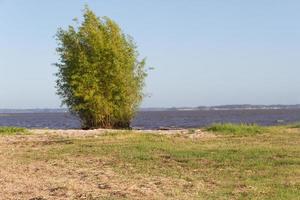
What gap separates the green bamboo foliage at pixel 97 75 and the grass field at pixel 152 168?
14.1 m

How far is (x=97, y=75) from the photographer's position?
44.8 meters

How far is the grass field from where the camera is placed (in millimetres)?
14094

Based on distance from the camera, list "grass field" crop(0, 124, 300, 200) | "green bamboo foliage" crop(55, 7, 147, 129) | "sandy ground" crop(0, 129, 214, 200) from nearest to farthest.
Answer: "sandy ground" crop(0, 129, 214, 200)
"grass field" crop(0, 124, 300, 200)
"green bamboo foliage" crop(55, 7, 147, 129)

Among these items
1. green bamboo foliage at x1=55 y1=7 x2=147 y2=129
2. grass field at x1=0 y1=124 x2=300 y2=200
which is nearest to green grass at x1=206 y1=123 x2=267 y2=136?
grass field at x1=0 y1=124 x2=300 y2=200

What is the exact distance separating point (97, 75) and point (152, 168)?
27168 millimetres

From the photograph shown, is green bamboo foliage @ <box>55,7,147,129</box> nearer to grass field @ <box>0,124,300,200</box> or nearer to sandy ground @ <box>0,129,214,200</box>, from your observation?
grass field @ <box>0,124,300,200</box>

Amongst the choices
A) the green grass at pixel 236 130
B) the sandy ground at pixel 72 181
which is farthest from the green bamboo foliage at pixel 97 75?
the sandy ground at pixel 72 181

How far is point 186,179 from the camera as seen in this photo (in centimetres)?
1596

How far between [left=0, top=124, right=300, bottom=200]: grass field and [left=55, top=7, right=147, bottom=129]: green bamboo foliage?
46.3ft

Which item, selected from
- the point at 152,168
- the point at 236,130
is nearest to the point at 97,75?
the point at 236,130

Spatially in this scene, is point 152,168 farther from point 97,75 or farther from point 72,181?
point 97,75

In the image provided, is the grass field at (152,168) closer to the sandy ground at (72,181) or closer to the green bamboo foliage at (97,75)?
the sandy ground at (72,181)

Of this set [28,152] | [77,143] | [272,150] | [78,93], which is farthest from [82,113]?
[272,150]

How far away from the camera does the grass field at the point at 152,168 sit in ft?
46.2
